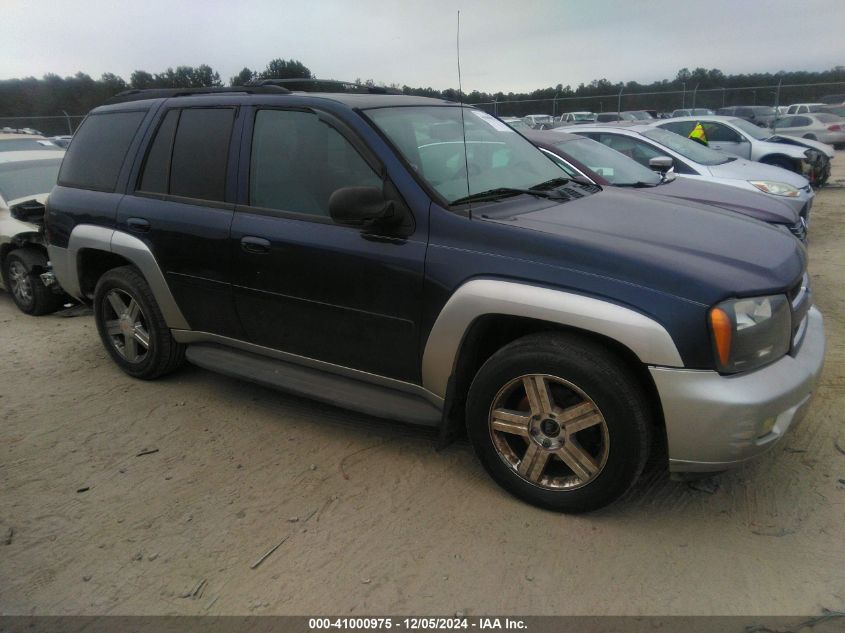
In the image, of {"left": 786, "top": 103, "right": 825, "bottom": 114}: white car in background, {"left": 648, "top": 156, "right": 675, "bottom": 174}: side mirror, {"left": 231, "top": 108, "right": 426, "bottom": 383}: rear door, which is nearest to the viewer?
{"left": 231, "top": 108, "right": 426, "bottom": 383}: rear door

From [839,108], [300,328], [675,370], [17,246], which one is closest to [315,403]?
[300,328]

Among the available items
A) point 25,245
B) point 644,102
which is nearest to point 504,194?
point 25,245

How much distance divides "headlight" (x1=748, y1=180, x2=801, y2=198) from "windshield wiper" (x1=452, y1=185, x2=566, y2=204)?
506 centimetres

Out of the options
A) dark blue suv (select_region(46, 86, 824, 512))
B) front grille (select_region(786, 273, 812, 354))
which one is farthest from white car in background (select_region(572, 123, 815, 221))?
front grille (select_region(786, 273, 812, 354))

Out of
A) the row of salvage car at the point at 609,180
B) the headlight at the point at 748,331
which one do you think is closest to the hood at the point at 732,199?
the row of salvage car at the point at 609,180

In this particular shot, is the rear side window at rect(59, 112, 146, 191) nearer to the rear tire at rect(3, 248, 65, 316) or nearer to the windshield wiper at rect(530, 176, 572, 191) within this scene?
the rear tire at rect(3, 248, 65, 316)

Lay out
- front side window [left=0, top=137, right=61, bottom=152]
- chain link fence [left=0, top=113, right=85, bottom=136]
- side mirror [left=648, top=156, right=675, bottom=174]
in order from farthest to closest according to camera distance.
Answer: chain link fence [left=0, top=113, right=85, bottom=136], front side window [left=0, top=137, right=61, bottom=152], side mirror [left=648, top=156, right=675, bottom=174]

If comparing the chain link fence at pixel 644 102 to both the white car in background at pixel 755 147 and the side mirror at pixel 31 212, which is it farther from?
the side mirror at pixel 31 212

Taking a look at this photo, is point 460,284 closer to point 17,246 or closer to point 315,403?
point 315,403

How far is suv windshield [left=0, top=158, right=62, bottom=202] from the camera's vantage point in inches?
257

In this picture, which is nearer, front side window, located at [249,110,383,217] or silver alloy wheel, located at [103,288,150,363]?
front side window, located at [249,110,383,217]

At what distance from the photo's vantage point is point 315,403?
4.11 meters

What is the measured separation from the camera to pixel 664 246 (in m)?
2.79

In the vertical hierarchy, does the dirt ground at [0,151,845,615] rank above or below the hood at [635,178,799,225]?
below
